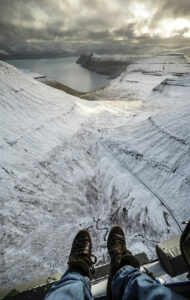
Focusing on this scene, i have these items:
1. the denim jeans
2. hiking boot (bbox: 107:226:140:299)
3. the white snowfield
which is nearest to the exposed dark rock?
the white snowfield

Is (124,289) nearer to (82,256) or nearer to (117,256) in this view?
(117,256)

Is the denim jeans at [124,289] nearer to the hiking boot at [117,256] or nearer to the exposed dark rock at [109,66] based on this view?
the hiking boot at [117,256]

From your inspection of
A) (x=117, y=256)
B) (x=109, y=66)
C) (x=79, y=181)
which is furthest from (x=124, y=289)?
(x=109, y=66)

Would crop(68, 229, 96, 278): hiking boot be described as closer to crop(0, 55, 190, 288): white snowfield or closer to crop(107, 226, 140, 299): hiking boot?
crop(107, 226, 140, 299): hiking boot

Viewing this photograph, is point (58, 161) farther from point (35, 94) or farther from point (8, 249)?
point (35, 94)

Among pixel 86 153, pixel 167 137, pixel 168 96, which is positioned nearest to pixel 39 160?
pixel 86 153

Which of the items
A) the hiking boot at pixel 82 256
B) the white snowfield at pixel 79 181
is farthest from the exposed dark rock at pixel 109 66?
the hiking boot at pixel 82 256
